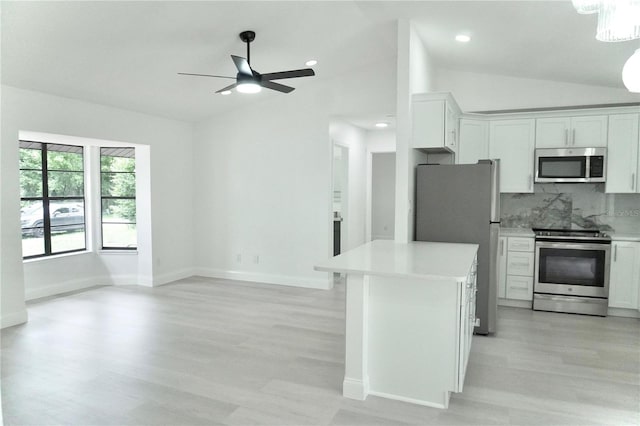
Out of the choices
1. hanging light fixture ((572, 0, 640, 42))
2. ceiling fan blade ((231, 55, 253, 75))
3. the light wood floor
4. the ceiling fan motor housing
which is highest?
the ceiling fan motor housing

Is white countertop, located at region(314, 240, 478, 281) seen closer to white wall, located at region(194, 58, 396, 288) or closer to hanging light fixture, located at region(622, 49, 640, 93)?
hanging light fixture, located at region(622, 49, 640, 93)

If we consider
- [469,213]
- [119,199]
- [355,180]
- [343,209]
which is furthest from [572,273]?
[119,199]

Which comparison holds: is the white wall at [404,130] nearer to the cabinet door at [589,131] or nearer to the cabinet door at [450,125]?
the cabinet door at [450,125]

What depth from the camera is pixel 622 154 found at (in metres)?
4.82

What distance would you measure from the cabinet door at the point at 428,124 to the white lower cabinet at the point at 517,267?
1.62 metres

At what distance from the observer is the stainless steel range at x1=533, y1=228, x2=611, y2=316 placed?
4727mm

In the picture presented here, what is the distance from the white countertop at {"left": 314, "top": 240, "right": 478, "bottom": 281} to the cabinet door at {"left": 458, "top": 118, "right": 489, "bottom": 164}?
164 cm

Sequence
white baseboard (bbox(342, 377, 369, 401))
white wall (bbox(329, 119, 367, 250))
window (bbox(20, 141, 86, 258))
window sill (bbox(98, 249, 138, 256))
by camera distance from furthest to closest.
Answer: white wall (bbox(329, 119, 367, 250)), window sill (bbox(98, 249, 138, 256)), window (bbox(20, 141, 86, 258)), white baseboard (bbox(342, 377, 369, 401))

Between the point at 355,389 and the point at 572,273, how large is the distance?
10.6 ft

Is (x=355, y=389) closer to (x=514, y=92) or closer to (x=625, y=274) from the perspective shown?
(x=625, y=274)

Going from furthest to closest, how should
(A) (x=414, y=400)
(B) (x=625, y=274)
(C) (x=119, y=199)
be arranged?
(C) (x=119, y=199), (B) (x=625, y=274), (A) (x=414, y=400)

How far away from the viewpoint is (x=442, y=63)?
17.3 ft

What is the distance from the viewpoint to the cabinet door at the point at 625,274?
183 inches

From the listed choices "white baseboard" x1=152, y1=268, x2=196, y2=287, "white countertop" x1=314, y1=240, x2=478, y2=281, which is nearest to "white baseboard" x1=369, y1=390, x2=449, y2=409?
"white countertop" x1=314, y1=240, x2=478, y2=281
